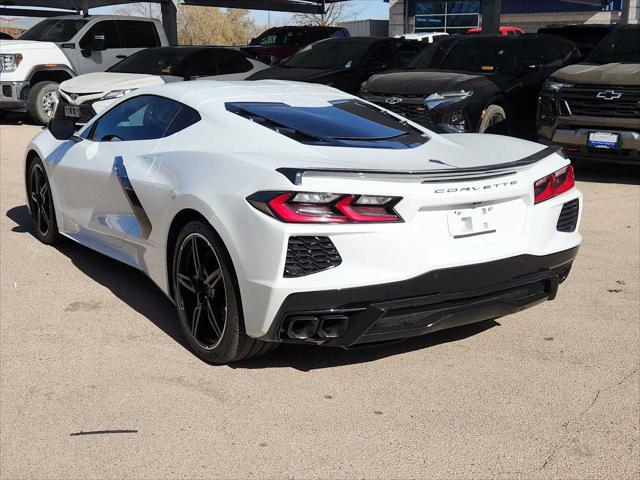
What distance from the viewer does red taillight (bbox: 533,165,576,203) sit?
4105 mm

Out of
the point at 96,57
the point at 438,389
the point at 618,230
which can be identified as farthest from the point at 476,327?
the point at 96,57

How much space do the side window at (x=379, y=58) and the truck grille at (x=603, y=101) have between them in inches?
171

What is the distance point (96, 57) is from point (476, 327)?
12.9m

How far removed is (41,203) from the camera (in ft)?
21.0

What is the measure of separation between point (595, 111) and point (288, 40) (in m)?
15.6

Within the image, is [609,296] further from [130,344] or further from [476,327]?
[130,344]

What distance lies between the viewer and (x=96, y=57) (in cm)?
1577

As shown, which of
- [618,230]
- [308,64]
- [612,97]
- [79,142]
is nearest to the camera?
[79,142]

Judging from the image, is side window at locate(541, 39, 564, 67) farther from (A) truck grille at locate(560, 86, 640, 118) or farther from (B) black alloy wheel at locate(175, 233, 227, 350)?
(B) black alloy wheel at locate(175, 233, 227, 350)

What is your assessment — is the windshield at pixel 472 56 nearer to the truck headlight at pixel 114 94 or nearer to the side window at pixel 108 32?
the truck headlight at pixel 114 94

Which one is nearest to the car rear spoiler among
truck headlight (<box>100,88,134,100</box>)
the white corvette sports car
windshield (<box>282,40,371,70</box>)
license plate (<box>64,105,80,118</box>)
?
the white corvette sports car

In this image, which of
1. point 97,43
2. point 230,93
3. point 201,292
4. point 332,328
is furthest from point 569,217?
point 97,43

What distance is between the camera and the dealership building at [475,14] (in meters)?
50.9

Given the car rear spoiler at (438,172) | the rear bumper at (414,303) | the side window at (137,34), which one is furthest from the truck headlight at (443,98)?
the side window at (137,34)
